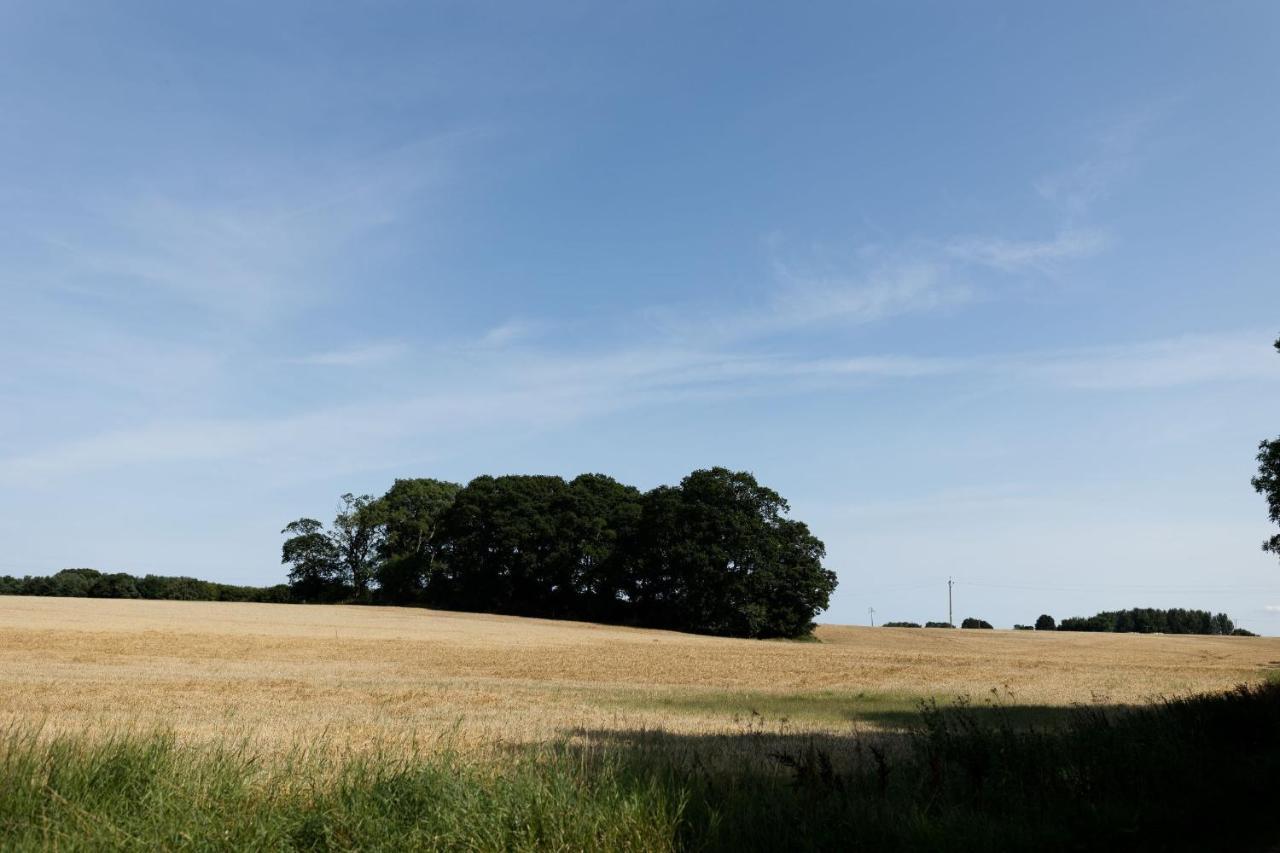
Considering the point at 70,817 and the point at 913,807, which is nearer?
the point at 70,817

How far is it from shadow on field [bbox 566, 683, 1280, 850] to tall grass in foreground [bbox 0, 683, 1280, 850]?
0.03m

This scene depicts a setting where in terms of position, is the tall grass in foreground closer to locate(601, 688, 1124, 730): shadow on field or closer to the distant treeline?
locate(601, 688, 1124, 730): shadow on field

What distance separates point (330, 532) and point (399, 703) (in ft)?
302

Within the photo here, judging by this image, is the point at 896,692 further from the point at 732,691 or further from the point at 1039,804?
the point at 1039,804

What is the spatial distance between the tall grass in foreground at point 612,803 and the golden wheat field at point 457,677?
1525 mm

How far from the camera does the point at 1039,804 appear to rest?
9492 millimetres

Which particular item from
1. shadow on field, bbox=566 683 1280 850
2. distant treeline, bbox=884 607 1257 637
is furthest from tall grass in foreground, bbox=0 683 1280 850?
distant treeline, bbox=884 607 1257 637

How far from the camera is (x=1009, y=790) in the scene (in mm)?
10008

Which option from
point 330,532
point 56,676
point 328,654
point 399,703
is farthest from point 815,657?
point 330,532

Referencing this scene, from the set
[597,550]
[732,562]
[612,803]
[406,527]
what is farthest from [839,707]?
[406,527]

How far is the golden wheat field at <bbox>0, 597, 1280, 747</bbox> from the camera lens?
18.2 meters

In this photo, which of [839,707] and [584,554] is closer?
[839,707]

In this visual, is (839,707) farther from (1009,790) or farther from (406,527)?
(406,527)

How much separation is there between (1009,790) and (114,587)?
10730cm
